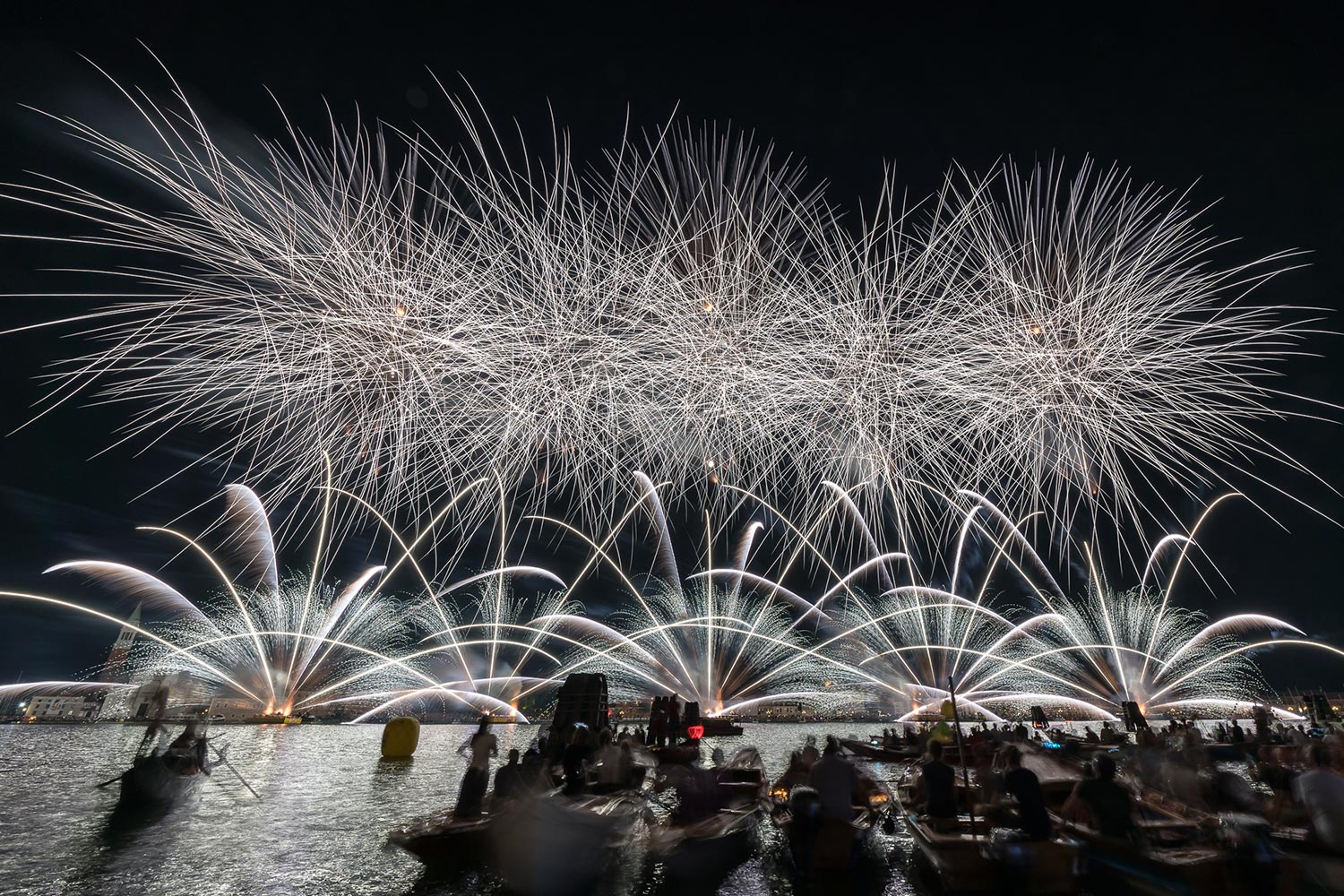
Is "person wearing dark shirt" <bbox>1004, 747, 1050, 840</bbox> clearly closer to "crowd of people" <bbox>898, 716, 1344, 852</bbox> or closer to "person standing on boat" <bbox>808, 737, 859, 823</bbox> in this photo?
"crowd of people" <bbox>898, 716, 1344, 852</bbox>

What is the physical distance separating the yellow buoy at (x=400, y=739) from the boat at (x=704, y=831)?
85.3ft

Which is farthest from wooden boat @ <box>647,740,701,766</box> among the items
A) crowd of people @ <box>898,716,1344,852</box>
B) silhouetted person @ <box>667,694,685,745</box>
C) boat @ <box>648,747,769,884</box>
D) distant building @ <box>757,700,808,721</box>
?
distant building @ <box>757,700,808,721</box>

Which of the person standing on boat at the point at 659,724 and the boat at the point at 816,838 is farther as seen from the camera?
the person standing on boat at the point at 659,724

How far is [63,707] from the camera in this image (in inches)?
5005

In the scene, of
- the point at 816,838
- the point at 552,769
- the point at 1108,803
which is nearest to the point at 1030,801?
the point at 1108,803

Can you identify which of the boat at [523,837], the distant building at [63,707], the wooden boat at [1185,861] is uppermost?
the wooden boat at [1185,861]

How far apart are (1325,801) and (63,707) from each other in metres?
184

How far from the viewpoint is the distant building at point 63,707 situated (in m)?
116

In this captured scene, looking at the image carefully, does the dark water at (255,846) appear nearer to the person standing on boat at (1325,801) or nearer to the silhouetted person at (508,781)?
the silhouetted person at (508,781)

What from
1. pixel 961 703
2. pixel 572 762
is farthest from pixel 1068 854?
pixel 961 703

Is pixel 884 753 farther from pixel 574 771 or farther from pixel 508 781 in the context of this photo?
pixel 508 781

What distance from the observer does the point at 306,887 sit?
1073 centimetres

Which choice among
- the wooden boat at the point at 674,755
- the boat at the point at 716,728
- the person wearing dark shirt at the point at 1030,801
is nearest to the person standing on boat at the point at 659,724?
the wooden boat at the point at 674,755

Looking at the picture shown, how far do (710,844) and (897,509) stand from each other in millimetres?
10093
